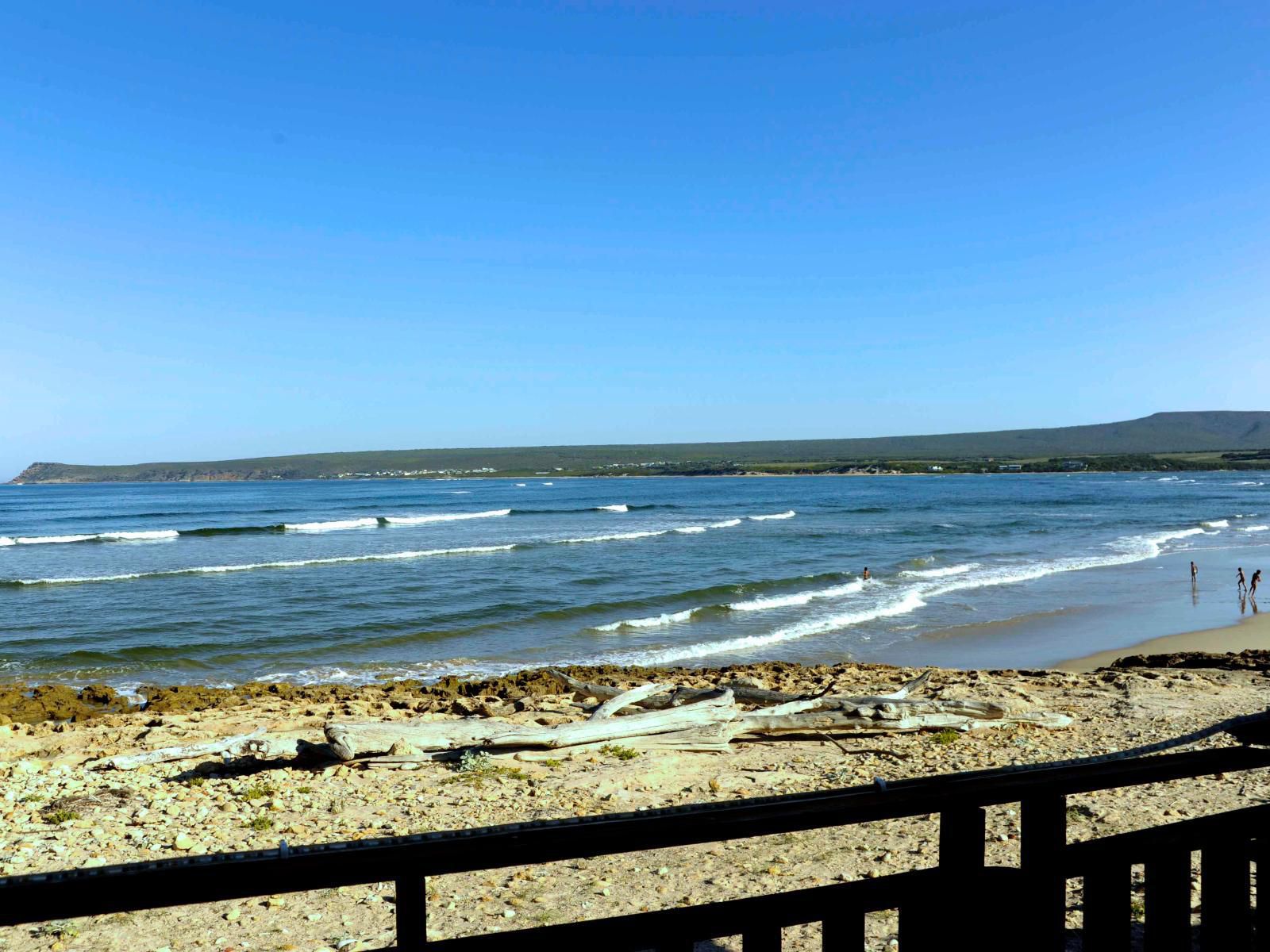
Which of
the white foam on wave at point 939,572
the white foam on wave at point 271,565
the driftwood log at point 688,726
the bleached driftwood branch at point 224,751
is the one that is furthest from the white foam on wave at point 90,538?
the driftwood log at point 688,726

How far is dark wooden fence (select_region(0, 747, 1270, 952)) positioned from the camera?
1.29 metres

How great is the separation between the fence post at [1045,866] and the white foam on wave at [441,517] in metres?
56.1

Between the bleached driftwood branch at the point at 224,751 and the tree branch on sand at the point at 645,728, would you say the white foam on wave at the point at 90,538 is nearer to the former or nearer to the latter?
the bleached driftwood branch at the point at 224,751

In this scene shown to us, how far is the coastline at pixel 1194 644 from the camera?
54.2 feet

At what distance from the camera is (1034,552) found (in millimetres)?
34844

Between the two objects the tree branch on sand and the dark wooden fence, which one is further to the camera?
the tree branch on sand

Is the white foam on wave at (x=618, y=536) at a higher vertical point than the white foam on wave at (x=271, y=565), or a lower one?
lower

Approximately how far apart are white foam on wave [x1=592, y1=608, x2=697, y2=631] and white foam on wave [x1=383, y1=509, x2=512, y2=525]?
36.6 metres

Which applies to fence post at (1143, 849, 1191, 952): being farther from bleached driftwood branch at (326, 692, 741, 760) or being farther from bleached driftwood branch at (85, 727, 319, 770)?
→ bleached driftwood branch at (85, 727, 319, 770)

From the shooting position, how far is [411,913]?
139 centimetres

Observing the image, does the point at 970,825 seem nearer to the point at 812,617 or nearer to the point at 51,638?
the point at 812,617

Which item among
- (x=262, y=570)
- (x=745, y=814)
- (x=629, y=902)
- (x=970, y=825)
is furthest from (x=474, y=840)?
(x=262, y=570)

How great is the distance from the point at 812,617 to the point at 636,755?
13.1 meters

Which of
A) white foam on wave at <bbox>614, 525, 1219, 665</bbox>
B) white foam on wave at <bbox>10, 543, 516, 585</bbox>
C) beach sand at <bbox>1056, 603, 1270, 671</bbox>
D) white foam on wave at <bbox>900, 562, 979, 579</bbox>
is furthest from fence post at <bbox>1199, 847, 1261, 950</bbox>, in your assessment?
white foam on wave at <bbox>10, 543, 516, 585</bbox>
